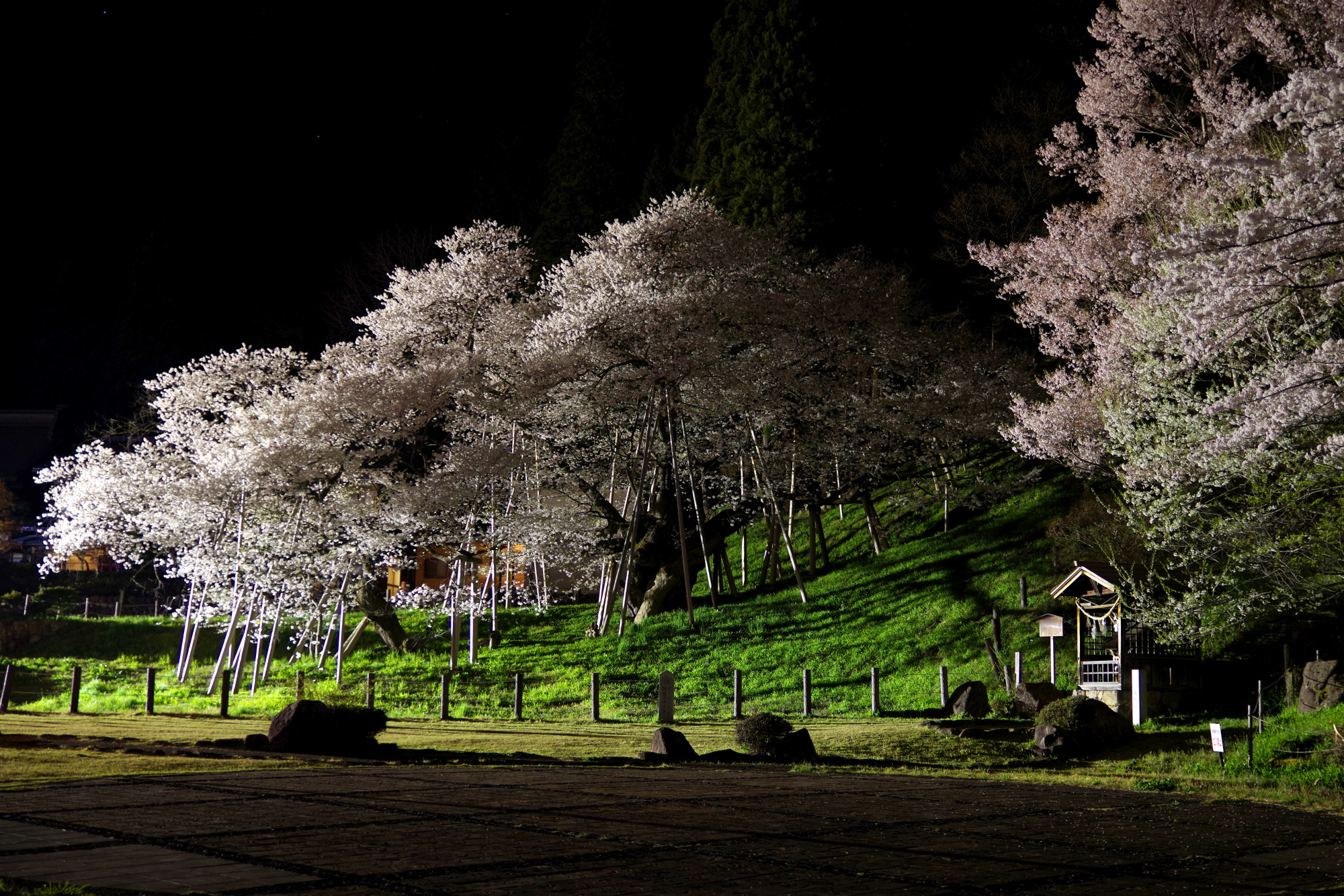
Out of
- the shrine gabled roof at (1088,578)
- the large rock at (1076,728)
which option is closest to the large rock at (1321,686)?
the large rock at (1076,728)

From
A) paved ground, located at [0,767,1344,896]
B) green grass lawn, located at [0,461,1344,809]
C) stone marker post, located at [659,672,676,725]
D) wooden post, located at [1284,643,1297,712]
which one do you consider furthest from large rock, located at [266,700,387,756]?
wooden post, located at [1284,643,1297,712]

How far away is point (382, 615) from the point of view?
2734 cm

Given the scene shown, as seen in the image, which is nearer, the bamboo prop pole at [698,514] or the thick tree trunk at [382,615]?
the bamboo prop pole at [698,514]

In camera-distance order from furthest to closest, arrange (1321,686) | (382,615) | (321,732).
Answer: (382,615) < (1321,686) < (321,732)

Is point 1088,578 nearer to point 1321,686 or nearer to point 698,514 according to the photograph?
point 1321,686

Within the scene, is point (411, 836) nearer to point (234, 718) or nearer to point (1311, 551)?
point (1311, 551)

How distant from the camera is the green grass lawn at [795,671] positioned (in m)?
13.8

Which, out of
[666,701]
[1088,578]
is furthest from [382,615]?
[1088,578]

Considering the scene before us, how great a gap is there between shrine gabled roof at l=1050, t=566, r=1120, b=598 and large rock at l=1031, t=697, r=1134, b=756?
8.85 ft

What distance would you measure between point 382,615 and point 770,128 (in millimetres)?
16551

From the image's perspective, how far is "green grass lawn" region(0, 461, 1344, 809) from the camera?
13.8 metres

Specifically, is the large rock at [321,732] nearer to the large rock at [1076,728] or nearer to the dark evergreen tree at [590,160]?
the large rock at [1076,728]

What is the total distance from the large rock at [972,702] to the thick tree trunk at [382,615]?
15.6 m

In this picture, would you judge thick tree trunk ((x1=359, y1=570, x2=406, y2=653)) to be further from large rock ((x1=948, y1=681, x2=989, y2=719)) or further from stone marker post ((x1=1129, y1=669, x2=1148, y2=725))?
stone marker post ((x1=1129, y1=669, x2=1148, y2=725))
